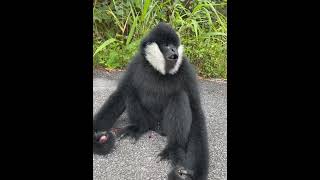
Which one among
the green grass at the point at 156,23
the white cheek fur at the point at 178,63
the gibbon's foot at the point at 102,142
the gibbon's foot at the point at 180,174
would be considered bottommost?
the gibbon's foot at the point at 180,174

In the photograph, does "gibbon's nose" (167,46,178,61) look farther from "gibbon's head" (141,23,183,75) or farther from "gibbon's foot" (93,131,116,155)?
"gibbon's foot" (93,131,116,155)

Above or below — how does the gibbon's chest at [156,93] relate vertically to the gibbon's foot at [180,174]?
above

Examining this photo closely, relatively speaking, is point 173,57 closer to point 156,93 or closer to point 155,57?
point 155,57

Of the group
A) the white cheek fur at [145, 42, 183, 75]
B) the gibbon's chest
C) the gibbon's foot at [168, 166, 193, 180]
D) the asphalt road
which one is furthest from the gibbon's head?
the gibbon's foot at [168, 166, 193, 180]

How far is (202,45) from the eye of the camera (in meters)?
7.57

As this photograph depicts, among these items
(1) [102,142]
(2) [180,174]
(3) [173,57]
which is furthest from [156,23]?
(2) [180,174]

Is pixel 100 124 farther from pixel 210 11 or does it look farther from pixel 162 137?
pixel 210 11

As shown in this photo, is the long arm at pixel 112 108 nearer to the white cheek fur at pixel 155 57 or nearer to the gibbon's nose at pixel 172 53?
the white cheek fur at pixel 155 57

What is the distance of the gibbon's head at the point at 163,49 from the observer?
4.40 m

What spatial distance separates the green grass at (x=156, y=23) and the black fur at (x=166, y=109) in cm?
246

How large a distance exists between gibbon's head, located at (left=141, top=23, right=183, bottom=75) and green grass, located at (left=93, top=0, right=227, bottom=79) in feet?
8.50

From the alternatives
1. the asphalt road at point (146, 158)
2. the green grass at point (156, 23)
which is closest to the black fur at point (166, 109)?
the asphalt road at point (146, 158)

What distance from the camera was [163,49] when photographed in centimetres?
445
